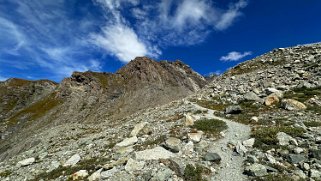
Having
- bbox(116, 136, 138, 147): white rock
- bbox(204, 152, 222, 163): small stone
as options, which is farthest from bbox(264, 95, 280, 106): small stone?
bbox(116, 136, 138, 147): white rock

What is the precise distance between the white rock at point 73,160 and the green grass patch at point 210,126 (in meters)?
11.9

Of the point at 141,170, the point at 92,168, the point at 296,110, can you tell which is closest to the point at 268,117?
the point at 296,110

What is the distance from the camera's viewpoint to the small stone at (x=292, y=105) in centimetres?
3136

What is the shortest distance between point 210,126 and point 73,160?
1382 centimetres

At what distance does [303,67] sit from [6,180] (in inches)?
1744

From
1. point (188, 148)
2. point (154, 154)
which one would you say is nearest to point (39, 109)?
point (154, 154)

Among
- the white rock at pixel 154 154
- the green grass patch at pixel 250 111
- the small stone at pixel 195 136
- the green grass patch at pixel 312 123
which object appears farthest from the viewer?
the green grass patch at pixel 250 111

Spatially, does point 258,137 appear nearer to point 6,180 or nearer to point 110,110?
point 6,180

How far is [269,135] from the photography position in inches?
922

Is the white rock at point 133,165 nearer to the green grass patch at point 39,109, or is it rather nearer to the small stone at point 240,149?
the small stone at point 240,149

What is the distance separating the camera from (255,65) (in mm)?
57219

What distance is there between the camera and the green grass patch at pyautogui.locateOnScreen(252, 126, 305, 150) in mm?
22000

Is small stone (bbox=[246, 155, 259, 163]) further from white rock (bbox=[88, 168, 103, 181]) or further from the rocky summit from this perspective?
white rock (bbox=[88, 168, 103, 181])

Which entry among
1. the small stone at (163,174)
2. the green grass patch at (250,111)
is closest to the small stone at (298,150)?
the green grass patch at (250,111)
